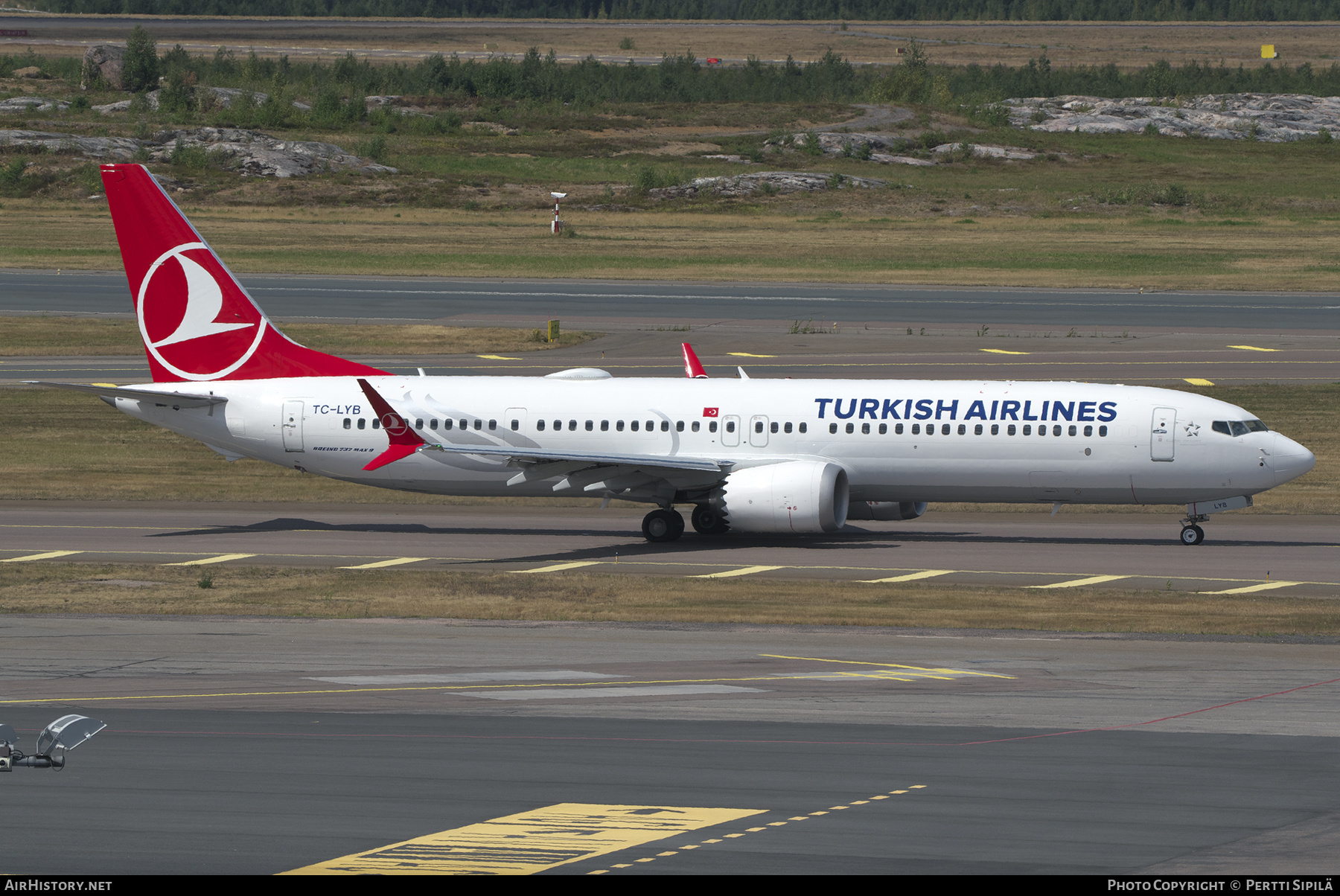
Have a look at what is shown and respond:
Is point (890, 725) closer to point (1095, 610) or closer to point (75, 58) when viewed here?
point (1095, 610)

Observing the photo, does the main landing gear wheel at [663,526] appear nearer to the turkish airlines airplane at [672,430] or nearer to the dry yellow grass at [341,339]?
the turkish airlines airplane at [672,430]

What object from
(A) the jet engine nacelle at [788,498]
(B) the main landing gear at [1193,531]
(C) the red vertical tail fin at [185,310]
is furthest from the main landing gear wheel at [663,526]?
(B) the main landing gear at [1193,531]

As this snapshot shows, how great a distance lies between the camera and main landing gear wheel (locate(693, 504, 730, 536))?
1742 inches

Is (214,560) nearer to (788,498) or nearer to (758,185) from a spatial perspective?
(788,498)

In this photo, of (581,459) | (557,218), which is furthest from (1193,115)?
(581,459)

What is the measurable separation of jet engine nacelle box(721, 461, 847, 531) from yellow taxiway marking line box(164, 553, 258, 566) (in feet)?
40.1

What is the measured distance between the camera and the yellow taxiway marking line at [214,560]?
1613 inches

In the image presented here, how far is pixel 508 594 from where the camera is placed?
37.2 m

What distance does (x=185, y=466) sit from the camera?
186ft

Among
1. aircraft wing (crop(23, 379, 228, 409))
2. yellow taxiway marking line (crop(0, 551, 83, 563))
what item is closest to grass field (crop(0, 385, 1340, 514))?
aircraft wing (crop(23, 379, 228, 409))

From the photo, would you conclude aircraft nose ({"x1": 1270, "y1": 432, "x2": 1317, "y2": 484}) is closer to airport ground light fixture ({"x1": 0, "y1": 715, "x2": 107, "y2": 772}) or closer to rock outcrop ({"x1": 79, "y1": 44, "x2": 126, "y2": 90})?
airport ground light fixture ({"x1": 0, "y1": 715, "x2": 107, "y2": 772})

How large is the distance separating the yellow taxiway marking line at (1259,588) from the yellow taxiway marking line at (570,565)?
565 inches

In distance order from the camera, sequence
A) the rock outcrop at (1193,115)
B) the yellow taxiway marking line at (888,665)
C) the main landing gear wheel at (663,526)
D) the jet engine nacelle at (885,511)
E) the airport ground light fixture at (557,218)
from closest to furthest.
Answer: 1. the yellow taxiway marking line at (888,665)
2. the main landing gear wheel at (663,526)
3. the jet engine nacelle at (885,511)
4. the airport ground light fixture at (557,218)
5. the rock outcrop at (1193,115)

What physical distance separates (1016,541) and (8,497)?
29.6 metres
